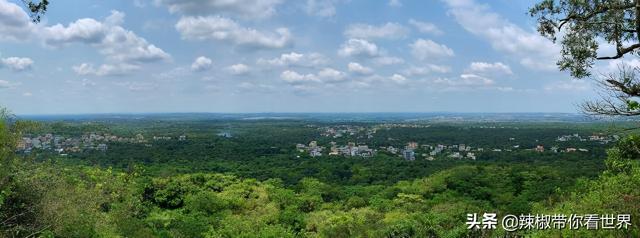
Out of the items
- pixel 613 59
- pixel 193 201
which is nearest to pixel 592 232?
pixel 613 59

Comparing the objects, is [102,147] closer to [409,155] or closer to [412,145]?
[409,155]

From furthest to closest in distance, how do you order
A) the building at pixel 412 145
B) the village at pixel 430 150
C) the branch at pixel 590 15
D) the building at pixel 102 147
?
1. the building at pixel 412 145
2. the village at pixel 430 150
3. the building at pixel 102 147
4. the branch at pixel 590 15

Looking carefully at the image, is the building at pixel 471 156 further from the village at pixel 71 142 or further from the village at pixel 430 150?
the village at pixel 71 142

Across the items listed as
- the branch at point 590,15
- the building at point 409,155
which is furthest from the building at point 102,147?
the branch at point 590,15

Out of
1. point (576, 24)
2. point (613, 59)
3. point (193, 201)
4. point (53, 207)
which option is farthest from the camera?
point (193, 201)

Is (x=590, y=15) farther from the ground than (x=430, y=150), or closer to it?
farther from the ground

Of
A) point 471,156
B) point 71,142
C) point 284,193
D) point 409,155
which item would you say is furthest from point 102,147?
point 471,156

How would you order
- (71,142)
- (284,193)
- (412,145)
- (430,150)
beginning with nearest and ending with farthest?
(284,193) < (71,142) < (430,150) < (412,145)

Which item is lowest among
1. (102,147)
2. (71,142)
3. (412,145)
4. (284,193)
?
(412,145)

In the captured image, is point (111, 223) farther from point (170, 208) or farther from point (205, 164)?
point (205, 164)
